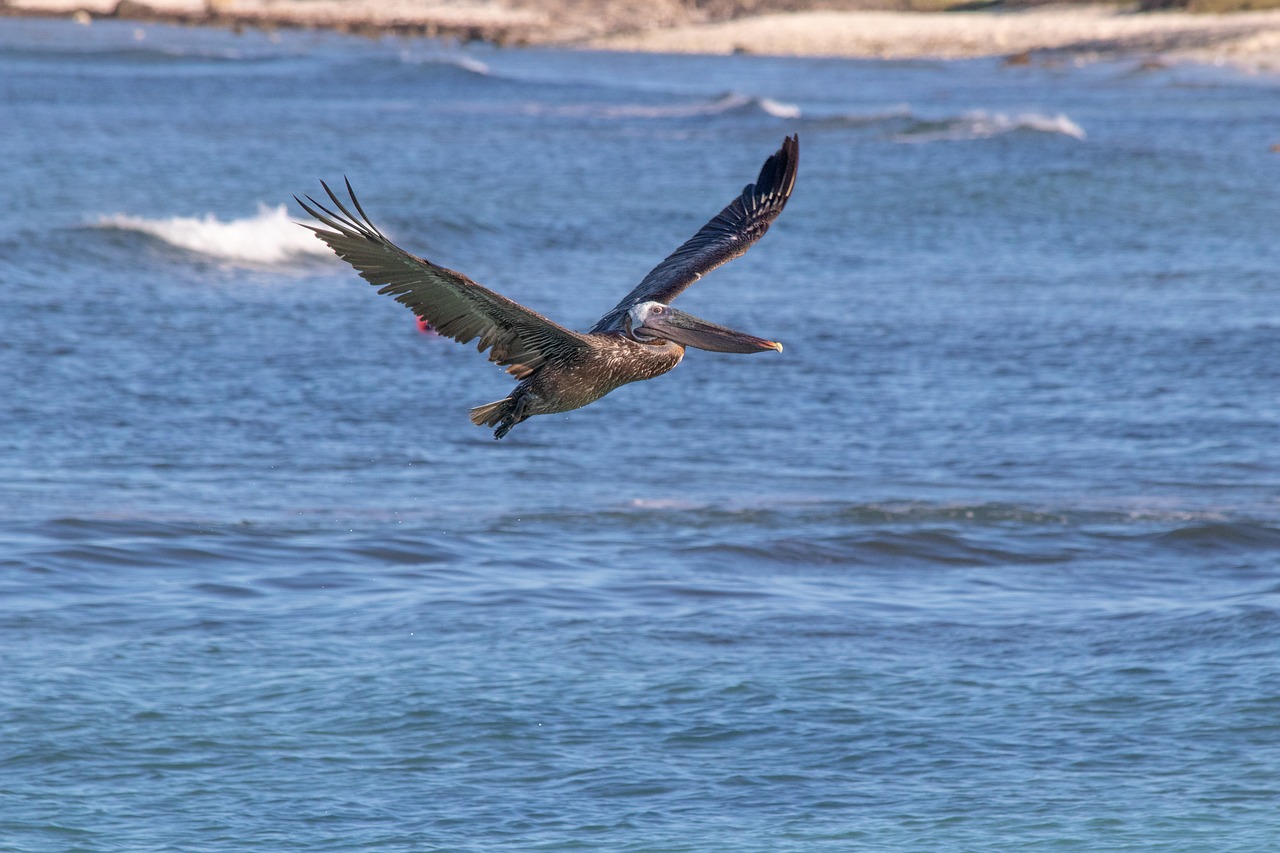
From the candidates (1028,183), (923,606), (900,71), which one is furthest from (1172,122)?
(923,606)

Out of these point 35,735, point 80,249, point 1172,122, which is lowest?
point 35,735

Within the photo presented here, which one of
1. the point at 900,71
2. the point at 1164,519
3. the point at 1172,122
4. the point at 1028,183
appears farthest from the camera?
the point at 900,71

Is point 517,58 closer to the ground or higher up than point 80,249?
higher up

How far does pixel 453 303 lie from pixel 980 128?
38.6 meters

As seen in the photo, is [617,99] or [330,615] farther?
[617,99]

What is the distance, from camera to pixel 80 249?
76.8 feet

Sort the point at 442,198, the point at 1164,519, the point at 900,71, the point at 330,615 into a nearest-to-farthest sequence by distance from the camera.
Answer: the point at 330,615, the point at 1164,519, the point at 442,198, the point at 900,71

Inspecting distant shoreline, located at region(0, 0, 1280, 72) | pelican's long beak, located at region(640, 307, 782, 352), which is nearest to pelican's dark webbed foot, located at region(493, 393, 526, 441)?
pelican's long beak, located at region(640, 307, 782, 352)

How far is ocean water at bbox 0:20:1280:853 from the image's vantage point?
920 centimetres

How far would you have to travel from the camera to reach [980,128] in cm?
4334

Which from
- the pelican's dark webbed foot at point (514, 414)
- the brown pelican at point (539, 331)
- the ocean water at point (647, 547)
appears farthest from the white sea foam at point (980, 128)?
the pelican's dark webbed foot at point (514, 414)

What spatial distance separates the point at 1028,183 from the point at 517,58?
5378 centimetres

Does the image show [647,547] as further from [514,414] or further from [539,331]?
[539,331]

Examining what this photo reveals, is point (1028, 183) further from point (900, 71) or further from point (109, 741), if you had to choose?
point (900, 71)
